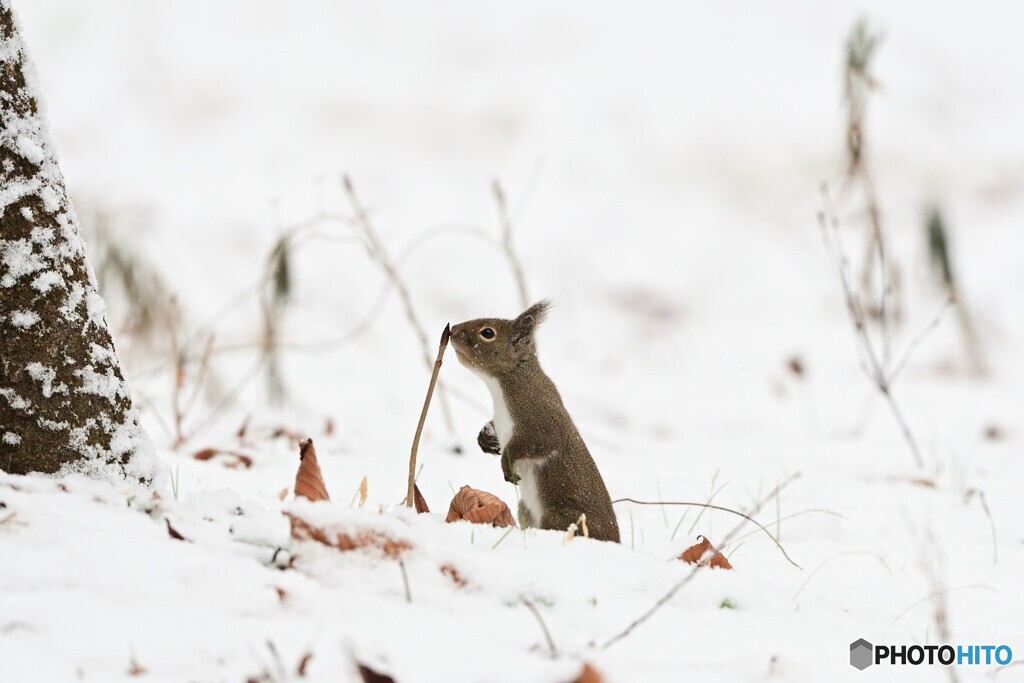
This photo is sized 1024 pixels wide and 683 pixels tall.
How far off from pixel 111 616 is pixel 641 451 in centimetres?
369

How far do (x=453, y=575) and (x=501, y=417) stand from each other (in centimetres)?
100

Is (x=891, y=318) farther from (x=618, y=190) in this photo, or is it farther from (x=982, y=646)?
(x=982, y=646)

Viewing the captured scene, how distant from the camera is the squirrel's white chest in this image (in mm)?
2717

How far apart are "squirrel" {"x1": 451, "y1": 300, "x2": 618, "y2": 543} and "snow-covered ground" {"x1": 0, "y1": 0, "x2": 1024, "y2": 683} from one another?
0.21m

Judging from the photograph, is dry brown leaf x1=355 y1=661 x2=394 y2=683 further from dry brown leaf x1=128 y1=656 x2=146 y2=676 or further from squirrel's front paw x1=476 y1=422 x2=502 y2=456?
squirrel's front paw x1=476 y1=422 x2=502 y2=456

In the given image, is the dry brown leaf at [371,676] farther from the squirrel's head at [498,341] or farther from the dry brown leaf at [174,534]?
the squirrel's head at [498,341]

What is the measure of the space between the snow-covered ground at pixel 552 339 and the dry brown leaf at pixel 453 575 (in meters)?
0.02

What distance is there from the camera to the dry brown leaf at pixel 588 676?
150cm

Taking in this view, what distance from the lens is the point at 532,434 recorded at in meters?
2.64

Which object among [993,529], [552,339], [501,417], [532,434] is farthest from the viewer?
[552,339]

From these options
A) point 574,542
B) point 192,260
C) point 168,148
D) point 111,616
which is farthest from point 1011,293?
point 111,616

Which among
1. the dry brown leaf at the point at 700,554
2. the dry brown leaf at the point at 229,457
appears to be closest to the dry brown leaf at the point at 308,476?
the dry brown leaf at the point at 700,554

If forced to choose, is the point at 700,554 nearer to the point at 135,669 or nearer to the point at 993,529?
the point at 135,669
